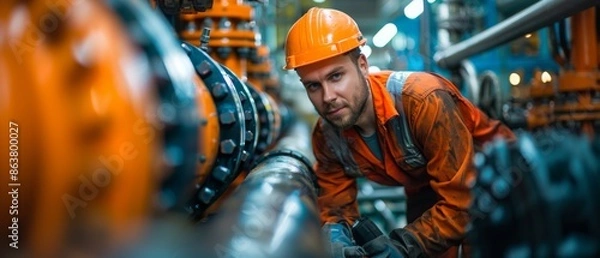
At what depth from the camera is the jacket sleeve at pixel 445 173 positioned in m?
2.19

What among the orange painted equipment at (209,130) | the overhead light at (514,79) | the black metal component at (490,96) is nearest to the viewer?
the orange painted equipment at (209,130)

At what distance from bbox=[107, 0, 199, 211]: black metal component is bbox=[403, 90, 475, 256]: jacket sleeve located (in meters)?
1.53

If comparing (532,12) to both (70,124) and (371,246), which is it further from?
(70,124)

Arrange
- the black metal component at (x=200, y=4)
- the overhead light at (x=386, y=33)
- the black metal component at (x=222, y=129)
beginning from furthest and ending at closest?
the overhead light at (x=386, y=33) → the black metal component at (x=200, y=4) → the black metal component at (x=222, y=129)

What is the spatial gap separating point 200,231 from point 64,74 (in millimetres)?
346

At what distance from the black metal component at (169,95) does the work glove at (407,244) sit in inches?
58.5

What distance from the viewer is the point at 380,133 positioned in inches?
96.4

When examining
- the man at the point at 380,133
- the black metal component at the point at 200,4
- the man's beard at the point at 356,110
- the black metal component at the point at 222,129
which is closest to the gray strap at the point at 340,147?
the man at the point at 380,133

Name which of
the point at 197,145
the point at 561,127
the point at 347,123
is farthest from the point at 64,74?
the point at 561,127
